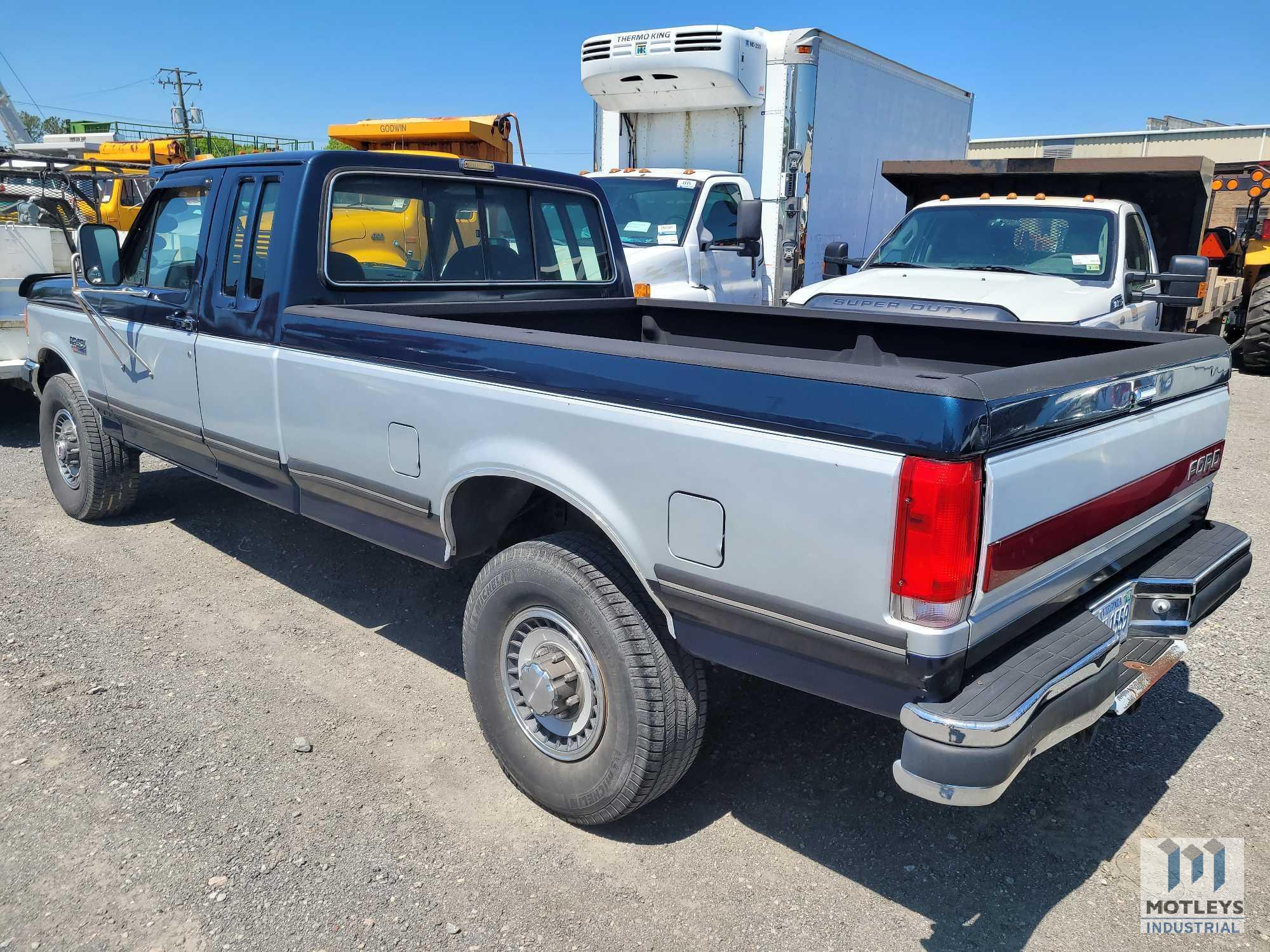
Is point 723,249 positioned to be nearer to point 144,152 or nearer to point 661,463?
point 661,463

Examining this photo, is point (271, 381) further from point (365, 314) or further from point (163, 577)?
point (163, 577)

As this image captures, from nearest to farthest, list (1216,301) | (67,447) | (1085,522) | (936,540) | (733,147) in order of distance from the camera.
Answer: (936,540) → (1085,522) → (67,447) → (733,147) → (1216,301)

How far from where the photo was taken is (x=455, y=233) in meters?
4.35

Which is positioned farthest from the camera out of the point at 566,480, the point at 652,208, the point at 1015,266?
the point at 652,208

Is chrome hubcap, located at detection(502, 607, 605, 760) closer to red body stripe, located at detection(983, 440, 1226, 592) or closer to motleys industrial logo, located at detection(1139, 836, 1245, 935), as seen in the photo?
red body stripe, located at detection(983, 440, 1226, 592)

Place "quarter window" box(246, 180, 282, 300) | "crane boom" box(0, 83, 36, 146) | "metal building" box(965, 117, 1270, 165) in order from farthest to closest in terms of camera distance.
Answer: "metal building" box(965, 117, 1270, 165)
"crane boom" box(0, 83, 36, 146)
"quarter window" box(246, 180, 282, 300)

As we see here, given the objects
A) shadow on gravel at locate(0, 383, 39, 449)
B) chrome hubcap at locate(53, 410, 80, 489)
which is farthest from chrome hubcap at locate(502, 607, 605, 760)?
shadow on gravel at locate(0, 383, 39, 449)

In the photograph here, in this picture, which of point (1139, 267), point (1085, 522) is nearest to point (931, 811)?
point (1085, 522)

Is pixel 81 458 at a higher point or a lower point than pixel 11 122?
lower

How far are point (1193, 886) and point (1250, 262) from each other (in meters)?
12.1

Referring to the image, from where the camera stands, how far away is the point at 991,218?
739 centimetres

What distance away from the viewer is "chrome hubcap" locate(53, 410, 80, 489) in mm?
5617

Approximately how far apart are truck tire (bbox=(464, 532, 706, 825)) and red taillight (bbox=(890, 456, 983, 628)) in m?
0.83

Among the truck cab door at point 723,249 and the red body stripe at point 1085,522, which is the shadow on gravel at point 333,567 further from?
the truck cab door at point 723,249
